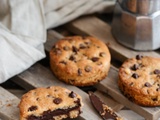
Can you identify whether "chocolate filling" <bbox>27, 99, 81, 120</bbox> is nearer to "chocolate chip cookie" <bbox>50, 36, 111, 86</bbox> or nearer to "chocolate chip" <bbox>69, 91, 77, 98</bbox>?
"chocolate chip" <bbox>69, 91, 77, 98</bbox>

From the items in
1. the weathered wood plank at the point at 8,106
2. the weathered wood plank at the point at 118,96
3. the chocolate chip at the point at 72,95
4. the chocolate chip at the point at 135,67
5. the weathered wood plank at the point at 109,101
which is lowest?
the weathered wood plank at the point at 109,101

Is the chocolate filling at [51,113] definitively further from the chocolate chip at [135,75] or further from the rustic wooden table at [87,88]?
the chocolate chip at [135,75]

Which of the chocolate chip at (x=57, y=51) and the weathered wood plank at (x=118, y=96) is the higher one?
the chocolate chip at (x=57, y=51)

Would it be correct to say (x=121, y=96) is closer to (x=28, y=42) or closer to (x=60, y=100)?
(x=60, y=100)

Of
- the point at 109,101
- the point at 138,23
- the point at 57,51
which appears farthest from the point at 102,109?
the point at 138,23

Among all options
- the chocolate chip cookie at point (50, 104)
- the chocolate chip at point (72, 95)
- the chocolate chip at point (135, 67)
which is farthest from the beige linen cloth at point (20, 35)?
the chocolate chip at point (135, 67)

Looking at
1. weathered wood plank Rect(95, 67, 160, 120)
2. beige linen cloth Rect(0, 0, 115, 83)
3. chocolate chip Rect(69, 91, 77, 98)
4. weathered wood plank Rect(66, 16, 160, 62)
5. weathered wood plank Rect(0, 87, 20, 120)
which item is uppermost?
beige linen cloth Rect(0, 0, 115, 83)

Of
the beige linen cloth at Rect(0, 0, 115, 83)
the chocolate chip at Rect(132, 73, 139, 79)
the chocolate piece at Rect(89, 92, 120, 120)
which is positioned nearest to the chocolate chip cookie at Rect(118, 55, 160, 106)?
the chocolate chip at Rect(132, 73, 139, 79)
